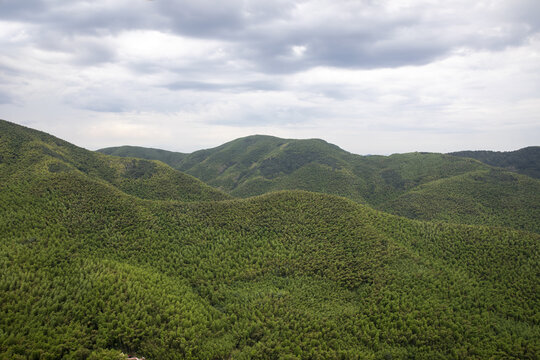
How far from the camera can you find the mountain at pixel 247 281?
774 inches

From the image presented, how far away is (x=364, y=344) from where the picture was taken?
21.5m

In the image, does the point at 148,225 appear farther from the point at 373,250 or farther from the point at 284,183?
the point at 284,183


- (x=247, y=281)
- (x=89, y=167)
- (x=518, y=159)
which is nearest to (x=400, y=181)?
(x=518, y=159)

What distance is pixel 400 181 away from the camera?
12050cm

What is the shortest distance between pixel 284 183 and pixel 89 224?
100896mm

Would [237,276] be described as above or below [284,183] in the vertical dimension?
below

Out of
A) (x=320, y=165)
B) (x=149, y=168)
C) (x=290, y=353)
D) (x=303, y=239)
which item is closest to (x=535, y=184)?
(x=320, y=165)

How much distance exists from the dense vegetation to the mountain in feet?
162

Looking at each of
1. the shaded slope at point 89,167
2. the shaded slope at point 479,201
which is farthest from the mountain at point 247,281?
the shaded slope at point 479,201

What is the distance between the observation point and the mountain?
64.5 feet

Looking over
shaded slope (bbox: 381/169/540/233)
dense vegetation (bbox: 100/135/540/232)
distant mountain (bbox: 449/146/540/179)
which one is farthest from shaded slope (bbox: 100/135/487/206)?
distant mountain (bbox: 449/146/540/179)

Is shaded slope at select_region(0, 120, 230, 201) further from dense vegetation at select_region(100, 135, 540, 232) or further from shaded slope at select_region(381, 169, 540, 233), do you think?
shaded slope at select_region(381, 169, 540, 233)

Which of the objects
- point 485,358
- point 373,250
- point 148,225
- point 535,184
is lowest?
point 485,358

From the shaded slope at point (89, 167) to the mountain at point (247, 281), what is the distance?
10867 millimetres
